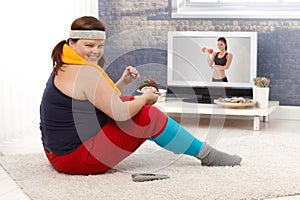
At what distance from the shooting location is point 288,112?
15.9 feet

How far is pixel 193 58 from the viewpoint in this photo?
15.3ft

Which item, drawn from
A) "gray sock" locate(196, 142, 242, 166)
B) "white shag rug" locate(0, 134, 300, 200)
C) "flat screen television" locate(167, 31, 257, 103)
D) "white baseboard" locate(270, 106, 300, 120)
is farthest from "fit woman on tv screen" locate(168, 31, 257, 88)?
"gray sock" locate(196, 142, 242, 166)

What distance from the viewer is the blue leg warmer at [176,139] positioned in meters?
2.78

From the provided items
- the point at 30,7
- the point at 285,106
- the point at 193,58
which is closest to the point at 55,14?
the point at 30,7

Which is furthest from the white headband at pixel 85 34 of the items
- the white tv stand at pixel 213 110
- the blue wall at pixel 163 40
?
the blue wall at pixel 163 40

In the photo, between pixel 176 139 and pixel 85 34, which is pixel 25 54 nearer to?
pixel 85 34

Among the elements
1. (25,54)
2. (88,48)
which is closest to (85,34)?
(88,48)

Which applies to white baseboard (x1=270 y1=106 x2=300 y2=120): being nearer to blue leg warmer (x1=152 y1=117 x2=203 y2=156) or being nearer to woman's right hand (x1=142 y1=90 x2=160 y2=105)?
blue leg warmer (x1=152 y1=117 x2=203 y2=156)

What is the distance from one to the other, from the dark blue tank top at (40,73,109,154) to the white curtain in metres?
1.07

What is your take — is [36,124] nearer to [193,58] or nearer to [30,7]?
[30,7]

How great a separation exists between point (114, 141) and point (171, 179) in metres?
0.33

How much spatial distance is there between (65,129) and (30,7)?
1511 millimetres

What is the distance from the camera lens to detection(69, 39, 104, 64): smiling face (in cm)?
280

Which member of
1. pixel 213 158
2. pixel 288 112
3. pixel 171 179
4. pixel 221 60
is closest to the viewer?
pixel 171 179
